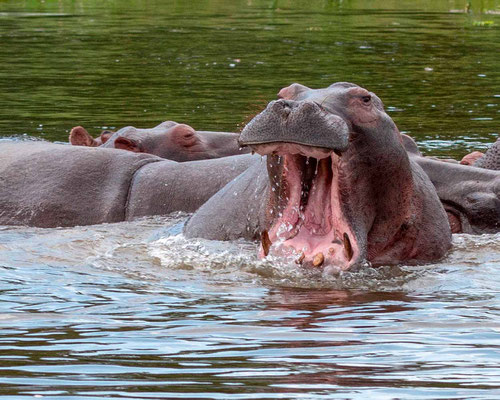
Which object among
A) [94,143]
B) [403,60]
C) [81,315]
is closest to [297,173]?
[81,315]

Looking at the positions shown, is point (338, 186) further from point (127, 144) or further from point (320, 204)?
point (127, 144)

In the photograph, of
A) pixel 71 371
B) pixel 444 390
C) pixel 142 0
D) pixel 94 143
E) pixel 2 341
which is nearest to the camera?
pixel 444 390

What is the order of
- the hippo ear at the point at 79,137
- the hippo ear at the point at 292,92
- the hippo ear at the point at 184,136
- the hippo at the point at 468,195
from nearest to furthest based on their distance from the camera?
the hippo ear at the point at 292,92 < the hippo at the point at 468,195 < the hippo ear at the point at 184,136 < the hippo ear at the point at 79,137

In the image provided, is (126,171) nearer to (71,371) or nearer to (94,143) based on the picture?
(94,143)

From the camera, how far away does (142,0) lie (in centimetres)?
3584

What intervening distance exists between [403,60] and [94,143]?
1102cm

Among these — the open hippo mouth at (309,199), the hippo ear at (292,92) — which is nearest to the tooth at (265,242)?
the open hippo mouth at (309,199)

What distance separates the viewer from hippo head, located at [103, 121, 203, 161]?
948 centimetres

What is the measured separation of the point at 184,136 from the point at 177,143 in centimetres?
8

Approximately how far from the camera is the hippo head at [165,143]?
9484mm

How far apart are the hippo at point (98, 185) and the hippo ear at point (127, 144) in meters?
0.71

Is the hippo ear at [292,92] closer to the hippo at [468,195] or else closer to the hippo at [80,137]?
the hippo at [468,195]

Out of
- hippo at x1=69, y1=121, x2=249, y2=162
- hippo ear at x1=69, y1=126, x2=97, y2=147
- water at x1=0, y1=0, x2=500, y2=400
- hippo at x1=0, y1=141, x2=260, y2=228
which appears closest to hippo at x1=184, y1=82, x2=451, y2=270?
water at x1=0, y1=0, x2=500, y2=400

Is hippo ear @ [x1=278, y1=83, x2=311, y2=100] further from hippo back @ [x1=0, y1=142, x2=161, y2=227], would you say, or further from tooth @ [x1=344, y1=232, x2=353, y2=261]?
hippo back @ [x1=0, y1=142, x2=161, y2=227]
